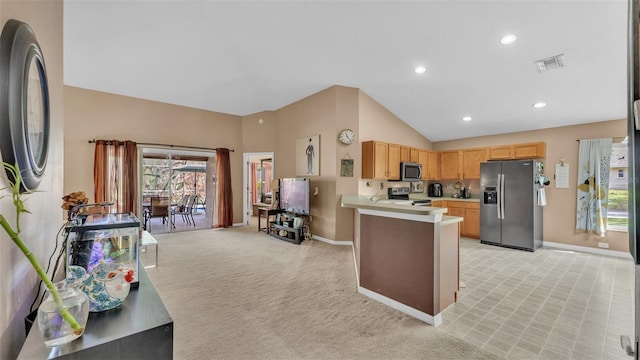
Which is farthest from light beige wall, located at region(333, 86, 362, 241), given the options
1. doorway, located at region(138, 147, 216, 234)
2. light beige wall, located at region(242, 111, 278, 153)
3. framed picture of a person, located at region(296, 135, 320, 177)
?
doorway, located at region(138, 147, 216, 234)

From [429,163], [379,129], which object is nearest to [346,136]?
[379,129]

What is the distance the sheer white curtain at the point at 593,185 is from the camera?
4605mm

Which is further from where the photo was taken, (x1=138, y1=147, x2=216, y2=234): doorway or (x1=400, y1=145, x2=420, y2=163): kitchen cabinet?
(x1=138, y1=147, x2=216, y2=234): doorway

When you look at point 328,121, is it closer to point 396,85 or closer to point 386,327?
point 396,85

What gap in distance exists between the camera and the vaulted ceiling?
279 cm

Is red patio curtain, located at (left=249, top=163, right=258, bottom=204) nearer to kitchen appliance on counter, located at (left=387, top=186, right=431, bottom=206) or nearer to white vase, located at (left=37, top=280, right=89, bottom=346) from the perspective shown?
kitchen appliance on counter, located at (left=387, top=186, right=431, bottom=206)

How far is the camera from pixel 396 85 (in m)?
4.61

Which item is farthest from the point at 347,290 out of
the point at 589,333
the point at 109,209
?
the point at 109,209

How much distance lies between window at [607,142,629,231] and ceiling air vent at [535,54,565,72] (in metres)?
2.51

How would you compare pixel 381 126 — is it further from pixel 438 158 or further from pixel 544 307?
pixel 544 307

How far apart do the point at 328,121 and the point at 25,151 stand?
4.46 m

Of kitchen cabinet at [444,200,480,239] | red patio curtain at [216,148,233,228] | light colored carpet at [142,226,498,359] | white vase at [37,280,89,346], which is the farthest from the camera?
red patio curtain at [216,148,233,228]

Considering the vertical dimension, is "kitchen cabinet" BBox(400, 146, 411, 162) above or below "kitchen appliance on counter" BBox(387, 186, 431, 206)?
above

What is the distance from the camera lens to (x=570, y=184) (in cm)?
500
